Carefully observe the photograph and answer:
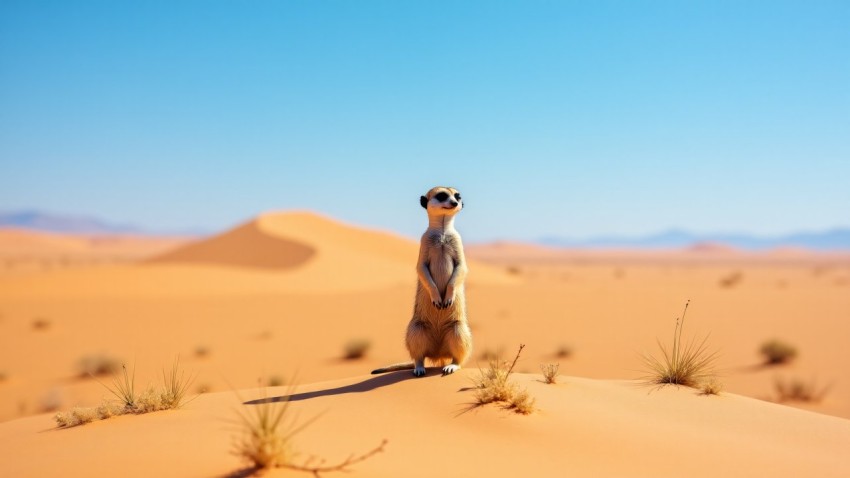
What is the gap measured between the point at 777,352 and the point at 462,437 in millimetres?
11335

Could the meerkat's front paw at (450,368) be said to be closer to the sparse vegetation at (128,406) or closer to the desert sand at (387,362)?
the desert sand at (387,362)

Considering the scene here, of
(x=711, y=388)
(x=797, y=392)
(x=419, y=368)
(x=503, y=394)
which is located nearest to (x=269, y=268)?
(x=797, y=392)

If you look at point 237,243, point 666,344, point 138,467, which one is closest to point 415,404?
point 138,467

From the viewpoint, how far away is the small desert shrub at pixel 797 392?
35.5 feet

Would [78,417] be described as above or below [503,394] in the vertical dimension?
below

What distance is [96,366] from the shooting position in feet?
42.5

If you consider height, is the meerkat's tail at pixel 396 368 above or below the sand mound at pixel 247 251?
below

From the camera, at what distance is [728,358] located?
46.4ft

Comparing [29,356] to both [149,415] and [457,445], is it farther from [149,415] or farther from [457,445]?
[457,445]

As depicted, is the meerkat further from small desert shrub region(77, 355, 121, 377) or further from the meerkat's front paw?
small desert shrub region(77, 355, 121, 377)

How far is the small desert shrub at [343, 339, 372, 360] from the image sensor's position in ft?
46.4

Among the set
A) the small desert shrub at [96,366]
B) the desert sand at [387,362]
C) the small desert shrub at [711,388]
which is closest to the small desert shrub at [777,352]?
the desert sand at [387,362]

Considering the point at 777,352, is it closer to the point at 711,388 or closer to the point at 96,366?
the point at 711,388

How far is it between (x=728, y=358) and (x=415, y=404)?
1113 cm
